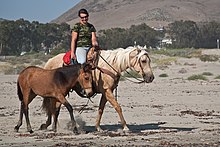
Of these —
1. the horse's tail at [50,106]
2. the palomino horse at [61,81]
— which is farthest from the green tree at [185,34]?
the palomino horse at [61,81]

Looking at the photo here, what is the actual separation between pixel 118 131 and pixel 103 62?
157 centimetres

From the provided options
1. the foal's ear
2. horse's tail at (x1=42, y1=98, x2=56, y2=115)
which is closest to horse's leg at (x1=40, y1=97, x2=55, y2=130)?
horse's tail at (x1=42, y1=98, x2=56, y2=115)

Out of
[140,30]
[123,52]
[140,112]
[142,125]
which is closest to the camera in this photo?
[123,52]

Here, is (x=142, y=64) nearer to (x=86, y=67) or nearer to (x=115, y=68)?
(x=115, y=68)

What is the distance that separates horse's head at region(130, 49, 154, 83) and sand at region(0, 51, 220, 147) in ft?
4.06

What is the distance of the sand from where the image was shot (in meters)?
11.8

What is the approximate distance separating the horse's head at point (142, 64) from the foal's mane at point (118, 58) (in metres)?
0.12

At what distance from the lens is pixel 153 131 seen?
13.3 metres

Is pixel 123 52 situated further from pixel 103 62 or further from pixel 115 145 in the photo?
pixel 115 145

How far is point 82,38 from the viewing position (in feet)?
44.0

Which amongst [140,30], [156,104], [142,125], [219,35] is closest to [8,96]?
[156,104]

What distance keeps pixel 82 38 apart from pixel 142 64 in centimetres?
152

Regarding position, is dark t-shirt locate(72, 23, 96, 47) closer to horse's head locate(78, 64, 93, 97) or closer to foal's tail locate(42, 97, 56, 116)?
horse's head locate(78, 64, 93, 97)

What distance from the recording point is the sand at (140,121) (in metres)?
11.8
